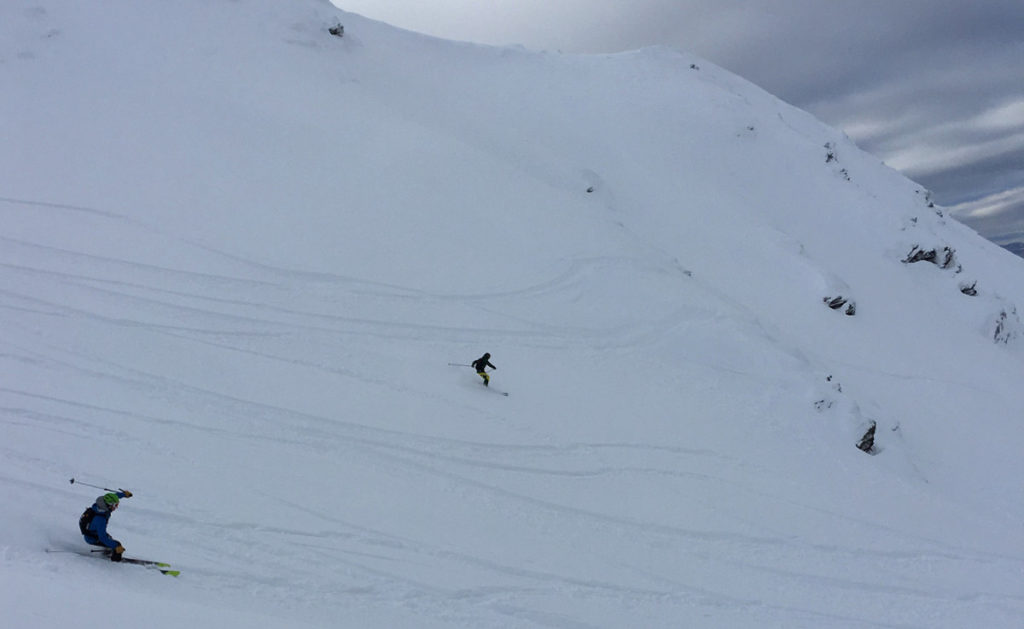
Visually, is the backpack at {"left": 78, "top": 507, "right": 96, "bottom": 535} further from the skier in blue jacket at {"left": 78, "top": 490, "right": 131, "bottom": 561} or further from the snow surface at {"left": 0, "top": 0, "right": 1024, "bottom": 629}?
the snow surface at {"left": 0, "top": 0, "right": 1024, "bottom": 629}

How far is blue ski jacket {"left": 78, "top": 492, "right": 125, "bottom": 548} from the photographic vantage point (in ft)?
24.7

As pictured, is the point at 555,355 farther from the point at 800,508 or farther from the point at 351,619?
the point at 351,619

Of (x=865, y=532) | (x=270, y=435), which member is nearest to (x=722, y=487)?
(x=865, y=532)

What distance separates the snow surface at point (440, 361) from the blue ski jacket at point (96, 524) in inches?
11.5

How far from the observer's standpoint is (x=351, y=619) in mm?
8633

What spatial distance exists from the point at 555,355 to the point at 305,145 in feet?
45.9

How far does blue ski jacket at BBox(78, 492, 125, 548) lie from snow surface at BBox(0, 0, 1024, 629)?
0.96ft

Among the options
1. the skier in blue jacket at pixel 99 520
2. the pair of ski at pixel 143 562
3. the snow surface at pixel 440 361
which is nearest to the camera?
the skier in blue jacket at pixel 99 520

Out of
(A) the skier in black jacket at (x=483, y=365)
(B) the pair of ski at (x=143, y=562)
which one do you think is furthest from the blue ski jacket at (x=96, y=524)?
(A) the skier in black jacket at (x=483, y=365)

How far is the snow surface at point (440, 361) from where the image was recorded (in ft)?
32.9

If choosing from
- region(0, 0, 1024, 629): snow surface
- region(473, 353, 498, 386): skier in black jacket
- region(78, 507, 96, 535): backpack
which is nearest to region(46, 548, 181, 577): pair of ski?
region(0, 0, 1024, 629): snow surface

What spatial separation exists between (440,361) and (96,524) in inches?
368

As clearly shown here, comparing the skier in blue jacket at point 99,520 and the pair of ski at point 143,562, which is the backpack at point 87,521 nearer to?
the skier in blue jacket at point 99,520

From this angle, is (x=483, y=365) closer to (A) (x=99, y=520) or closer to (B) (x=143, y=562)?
(B) (x=143, y=562)
